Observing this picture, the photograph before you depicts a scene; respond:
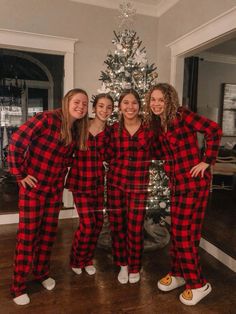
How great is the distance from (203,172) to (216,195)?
3131 mm

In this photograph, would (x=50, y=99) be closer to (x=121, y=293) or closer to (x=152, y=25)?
(x=152, y=25)

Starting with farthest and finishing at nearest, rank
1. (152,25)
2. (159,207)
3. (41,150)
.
Result: (152,25)
(159,207)
(41,150)

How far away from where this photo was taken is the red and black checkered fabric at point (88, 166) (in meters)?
2.13

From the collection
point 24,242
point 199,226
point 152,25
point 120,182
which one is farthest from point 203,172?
point 152,25

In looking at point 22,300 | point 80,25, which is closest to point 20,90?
point 80,25

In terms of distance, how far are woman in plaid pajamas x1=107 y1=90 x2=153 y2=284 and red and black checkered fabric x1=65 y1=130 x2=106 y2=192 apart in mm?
90

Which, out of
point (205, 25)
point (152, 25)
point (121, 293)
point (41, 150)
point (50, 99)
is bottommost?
point (121, 293)

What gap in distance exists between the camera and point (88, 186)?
2160 mm

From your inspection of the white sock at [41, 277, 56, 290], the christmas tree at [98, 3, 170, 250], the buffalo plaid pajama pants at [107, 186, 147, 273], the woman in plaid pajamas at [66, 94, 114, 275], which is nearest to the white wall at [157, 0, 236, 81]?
the christmas tree at [98, 3, 170, 250]

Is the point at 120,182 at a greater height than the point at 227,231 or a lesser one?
greater

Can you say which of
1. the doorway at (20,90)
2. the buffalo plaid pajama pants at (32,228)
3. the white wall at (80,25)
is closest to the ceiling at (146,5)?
the white wall at (80,25)

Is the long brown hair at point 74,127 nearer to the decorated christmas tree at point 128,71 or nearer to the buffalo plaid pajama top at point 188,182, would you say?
the buffalo plaid pajama top at point 188,182

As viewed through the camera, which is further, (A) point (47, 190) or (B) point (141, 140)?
(B) point (141, 140)

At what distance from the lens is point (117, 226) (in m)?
2.29
